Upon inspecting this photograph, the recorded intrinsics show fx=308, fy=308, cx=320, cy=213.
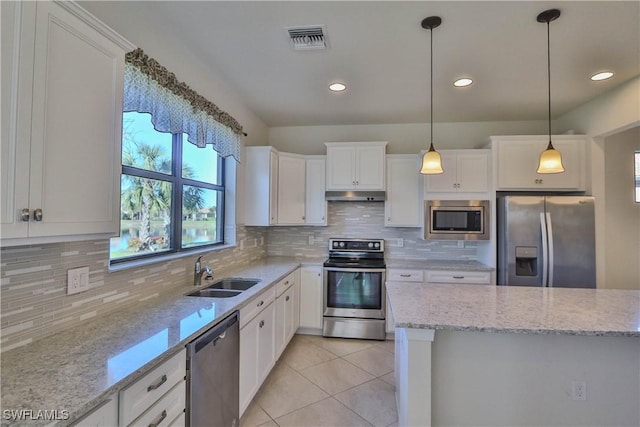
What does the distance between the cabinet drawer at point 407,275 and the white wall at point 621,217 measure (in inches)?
78.6

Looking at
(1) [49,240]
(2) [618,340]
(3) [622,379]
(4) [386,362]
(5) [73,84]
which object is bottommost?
(4) [386,362]

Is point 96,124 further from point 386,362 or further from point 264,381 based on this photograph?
point 386,362

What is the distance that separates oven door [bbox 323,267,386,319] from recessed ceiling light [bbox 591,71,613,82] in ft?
8.66

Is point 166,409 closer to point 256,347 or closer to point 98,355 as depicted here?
point 98,355

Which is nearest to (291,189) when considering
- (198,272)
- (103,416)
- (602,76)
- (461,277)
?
(198,272)

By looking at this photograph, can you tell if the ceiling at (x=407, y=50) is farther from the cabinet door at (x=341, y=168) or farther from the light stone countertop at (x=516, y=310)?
the light stone countertop at (x=516, y=310)

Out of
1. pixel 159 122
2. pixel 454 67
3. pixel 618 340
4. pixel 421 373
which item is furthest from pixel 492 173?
pixel 159 122

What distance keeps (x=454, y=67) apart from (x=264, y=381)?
306 cm

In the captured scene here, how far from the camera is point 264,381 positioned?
2592 millimetres

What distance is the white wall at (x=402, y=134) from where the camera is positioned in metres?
3.97

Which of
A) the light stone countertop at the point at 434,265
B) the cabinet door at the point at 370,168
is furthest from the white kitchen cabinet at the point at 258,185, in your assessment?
the light stone countertop at the point at 434,265

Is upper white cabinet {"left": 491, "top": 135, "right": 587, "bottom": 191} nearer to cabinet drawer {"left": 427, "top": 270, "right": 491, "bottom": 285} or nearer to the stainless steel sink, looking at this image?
cabinet drawer {"left": 427, "top": 270, "right": 491, "bottom": 285}

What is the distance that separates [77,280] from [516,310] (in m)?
2.31

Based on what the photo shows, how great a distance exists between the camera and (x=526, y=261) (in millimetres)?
3197
